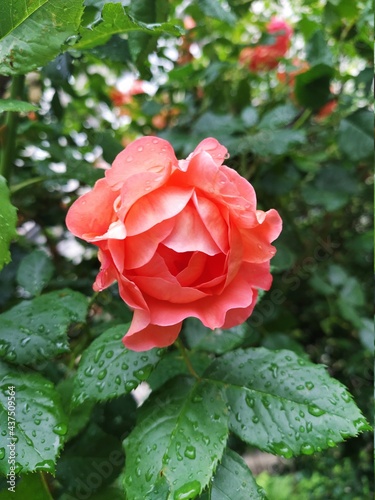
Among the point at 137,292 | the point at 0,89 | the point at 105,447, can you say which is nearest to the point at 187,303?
the point at 137,292

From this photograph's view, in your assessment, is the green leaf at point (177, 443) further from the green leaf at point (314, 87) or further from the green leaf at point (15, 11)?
the green leaf at point (314, 87)

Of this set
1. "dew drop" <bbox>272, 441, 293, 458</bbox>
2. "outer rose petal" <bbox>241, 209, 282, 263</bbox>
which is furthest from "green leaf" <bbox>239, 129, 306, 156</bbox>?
"dew drop" <bbox>272, 441, 293, 458</bbox>

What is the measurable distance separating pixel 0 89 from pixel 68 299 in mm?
312

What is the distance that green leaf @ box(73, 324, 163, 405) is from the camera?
429 mm

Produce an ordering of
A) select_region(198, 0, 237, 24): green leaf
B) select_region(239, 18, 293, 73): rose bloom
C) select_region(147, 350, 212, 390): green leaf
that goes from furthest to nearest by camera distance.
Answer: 1. select_region(239, 18, 293, 73): rose bloom
2. select_region(198, 0, 237, 24): green leaf
3. select_region(147, 350, 212, 390): green leaf

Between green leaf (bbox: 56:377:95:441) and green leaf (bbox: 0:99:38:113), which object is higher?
green leaf (bbox: 0:99:38:113)

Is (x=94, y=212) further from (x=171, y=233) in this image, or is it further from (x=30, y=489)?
(x=30, y=489)

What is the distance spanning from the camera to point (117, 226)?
0.38 meters

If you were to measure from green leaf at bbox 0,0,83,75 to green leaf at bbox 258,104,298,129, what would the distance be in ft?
1.58

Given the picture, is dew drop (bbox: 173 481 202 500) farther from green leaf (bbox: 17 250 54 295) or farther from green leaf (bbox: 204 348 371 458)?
green leaf (bbox: 17 250 54 295)

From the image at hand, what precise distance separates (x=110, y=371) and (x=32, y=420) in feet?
0.26

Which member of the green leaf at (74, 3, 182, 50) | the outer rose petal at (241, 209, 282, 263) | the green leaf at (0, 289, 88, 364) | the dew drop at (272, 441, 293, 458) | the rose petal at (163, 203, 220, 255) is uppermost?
the green leaf at (74, 3, 182, 50)

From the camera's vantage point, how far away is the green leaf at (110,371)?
1.41 ft

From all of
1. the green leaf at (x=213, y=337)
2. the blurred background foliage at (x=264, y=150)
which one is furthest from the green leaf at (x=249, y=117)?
the green leaf at (x=213, y=337)
